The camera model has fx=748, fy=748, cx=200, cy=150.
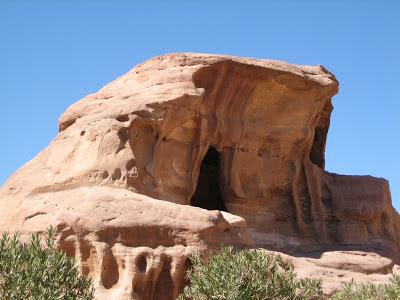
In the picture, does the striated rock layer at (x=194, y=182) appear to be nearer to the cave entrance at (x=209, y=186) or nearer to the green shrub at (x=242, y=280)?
the cave entrance at (x=209, y=186)

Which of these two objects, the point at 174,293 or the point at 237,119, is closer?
the point at 174,293

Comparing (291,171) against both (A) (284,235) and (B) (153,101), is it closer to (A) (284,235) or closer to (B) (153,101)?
(A) (284,235)

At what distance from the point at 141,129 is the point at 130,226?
5.03m

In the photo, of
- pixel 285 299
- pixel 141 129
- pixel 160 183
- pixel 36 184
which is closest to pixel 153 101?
pixel 141 129

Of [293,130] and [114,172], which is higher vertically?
[293,130]

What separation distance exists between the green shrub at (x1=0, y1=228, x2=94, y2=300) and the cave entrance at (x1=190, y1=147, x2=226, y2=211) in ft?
47.7

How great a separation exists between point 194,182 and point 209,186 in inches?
180

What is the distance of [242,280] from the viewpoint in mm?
16641

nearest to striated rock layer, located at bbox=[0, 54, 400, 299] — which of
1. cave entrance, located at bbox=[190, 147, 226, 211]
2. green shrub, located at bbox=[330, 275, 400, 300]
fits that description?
cave entrance, located at bbox=[190, 147, 226, 211]

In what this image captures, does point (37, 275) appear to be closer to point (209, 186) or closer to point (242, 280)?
point (242, 280)

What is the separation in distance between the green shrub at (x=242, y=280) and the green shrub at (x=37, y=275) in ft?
9.34

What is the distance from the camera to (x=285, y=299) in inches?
675

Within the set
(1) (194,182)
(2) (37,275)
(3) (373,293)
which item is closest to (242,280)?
(3) (373,293)

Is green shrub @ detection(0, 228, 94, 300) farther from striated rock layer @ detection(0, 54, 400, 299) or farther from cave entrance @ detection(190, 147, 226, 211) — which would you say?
A: cave entrance @ detection(190, 147, 226, 211)
